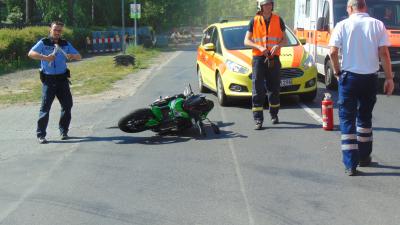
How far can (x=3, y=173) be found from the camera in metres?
7.05

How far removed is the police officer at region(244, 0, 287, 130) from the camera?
9.12 meters

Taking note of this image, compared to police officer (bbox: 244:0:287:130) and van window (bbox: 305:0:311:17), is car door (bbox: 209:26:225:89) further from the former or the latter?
van window (bbox: 305:0:311:17)

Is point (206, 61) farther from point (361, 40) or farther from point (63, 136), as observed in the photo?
point (361, 40)

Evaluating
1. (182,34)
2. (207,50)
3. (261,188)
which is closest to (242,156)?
(261,188)

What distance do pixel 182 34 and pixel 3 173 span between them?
186 ft

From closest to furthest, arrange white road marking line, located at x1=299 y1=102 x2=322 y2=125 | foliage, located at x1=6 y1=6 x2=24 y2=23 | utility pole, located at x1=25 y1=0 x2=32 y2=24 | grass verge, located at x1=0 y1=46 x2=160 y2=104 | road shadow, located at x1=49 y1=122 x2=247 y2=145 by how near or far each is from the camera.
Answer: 1. road shadow, located at x1=49 y1=122 x2=247 y2=145
2. white road marking line, located at x1=299 y1=102 x2=322 y2=125
3. grass verge, located at x1=0 y1=46 x2=160 y2=104
4. utility pole, located at x1=25 y1=0 x2=32 y2=24
5. foliage, located at x1=6 y1=6 x2=24 y2=23

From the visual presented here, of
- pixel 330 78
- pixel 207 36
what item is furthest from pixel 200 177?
pixel 330 78

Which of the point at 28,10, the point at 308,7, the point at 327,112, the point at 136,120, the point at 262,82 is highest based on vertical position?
the point at 28,10

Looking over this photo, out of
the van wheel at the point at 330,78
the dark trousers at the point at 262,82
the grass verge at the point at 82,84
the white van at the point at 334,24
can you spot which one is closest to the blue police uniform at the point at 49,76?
the dark trousers at the point at 262,82

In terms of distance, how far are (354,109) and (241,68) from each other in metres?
4.93

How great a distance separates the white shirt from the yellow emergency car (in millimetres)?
4806

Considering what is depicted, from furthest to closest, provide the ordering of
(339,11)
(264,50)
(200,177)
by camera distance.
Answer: (339,11) → (264,50) → (200,177)

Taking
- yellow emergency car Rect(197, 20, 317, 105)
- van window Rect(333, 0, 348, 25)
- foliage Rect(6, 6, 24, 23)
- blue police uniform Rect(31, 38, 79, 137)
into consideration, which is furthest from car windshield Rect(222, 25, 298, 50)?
foliage Rect(6, 6, 24, 23)

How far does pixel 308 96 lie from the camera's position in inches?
461
